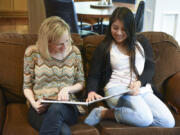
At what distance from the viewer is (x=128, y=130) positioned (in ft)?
4.93

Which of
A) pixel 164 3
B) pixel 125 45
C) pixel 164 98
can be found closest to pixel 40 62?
pixel 125 45

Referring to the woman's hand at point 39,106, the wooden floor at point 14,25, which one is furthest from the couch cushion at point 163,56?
the wooden floor at point 14,25

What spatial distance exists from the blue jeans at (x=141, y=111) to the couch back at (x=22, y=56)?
32cm

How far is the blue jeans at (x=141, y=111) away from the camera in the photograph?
1.52 m

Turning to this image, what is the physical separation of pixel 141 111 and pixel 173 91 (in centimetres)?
39

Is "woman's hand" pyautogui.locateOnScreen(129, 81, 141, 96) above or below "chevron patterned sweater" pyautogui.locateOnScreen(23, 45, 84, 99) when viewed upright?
below

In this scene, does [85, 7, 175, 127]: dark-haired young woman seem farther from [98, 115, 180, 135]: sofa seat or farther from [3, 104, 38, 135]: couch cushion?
[3, 104, 38, 135]: couch cushion

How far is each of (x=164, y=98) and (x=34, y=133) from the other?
40.5 inches

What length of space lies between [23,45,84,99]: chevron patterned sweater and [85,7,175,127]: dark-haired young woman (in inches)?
8.1

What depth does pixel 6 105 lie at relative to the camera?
1771 mm

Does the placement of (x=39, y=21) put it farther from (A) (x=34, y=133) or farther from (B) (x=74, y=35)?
(A) (x=34, y=133)

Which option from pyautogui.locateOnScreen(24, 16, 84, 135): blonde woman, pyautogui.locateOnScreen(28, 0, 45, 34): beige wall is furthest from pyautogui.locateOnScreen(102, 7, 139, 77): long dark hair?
pyautogui.locateOnScreen(28, 0, 45, 34): beige wall

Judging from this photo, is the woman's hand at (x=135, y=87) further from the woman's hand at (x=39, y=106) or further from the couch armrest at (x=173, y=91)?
the woman's hand at (x=39, y=106)

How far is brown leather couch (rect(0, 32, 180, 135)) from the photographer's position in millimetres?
1494
